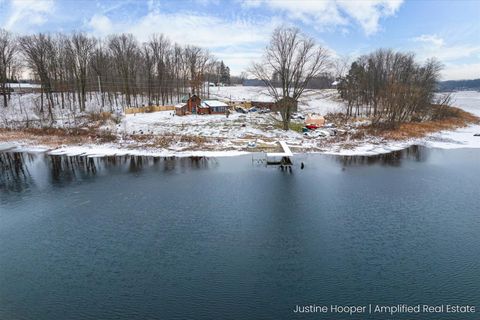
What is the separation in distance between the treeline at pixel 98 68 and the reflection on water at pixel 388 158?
47.0 metres

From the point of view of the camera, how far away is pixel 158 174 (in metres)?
23.4

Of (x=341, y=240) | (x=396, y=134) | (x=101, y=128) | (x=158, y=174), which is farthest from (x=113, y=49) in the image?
(x=341, y=240)

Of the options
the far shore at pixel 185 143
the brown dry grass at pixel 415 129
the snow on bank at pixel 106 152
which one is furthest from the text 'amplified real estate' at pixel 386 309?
the brown dry grass at pixel 415 129

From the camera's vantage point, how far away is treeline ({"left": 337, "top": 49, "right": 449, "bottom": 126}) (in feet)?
148

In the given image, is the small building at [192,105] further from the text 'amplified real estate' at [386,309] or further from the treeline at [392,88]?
the text 'amplified real estate' at [386,309]

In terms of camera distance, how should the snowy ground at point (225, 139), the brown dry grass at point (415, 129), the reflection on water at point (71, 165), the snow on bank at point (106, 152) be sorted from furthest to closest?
1. the brown dry grass at point (415, 129)
2. the snowy ground at point (225, 139)
3. the snow on bank at point (106, 152)
4. the reflection on water at point (71, 165)

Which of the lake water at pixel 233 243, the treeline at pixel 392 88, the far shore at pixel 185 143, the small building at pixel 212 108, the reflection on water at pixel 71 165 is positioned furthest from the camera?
the small building at pixel 212 108

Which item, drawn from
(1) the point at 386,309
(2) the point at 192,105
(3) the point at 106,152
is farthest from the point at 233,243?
(2) the point at 192,105

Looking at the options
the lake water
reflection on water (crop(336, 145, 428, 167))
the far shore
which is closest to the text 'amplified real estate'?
the lake water

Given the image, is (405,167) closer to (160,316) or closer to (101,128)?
(160,316)

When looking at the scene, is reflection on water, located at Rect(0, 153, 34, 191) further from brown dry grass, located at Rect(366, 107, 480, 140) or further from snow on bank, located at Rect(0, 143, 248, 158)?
brown dry grass, located at Rect(366, 107, 480, 140)

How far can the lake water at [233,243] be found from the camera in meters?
9.50

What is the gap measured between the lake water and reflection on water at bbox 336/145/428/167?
3821 millimetres

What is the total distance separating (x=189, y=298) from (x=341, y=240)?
6942mm
